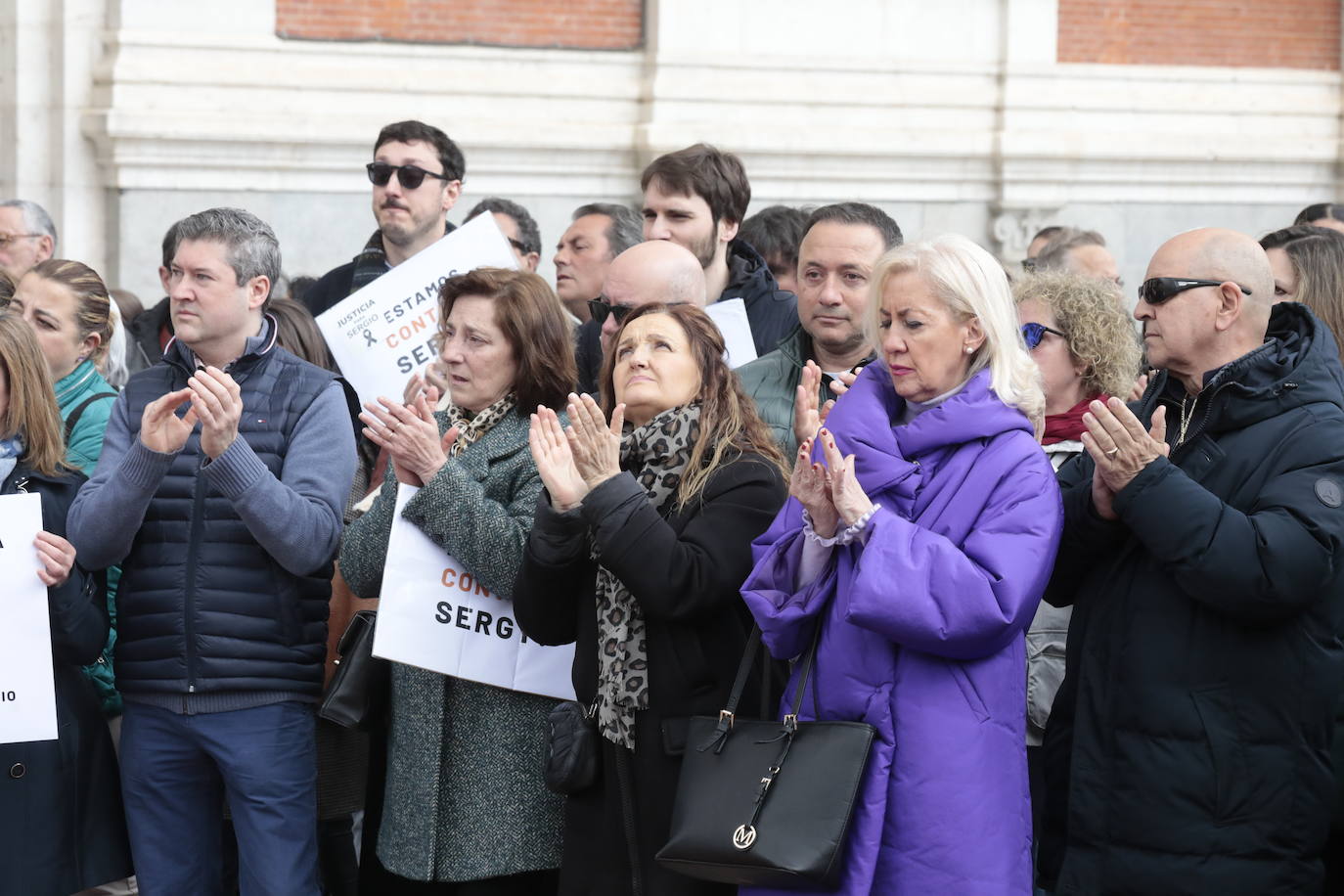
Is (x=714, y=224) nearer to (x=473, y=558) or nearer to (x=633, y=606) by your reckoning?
(x=473, y=558)

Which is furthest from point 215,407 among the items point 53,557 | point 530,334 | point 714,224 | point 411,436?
point 714,224

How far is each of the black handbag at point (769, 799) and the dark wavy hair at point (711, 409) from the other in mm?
579

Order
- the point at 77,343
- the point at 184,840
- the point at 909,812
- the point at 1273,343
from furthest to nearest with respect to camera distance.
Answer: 1. the point at 77,343
2. the point at 184,840
3. the point at 1273,343
4. the point at 909,812

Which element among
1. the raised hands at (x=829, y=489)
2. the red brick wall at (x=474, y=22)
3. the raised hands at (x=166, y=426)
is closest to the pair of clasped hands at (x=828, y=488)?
the raised hands at (x=829, y=489)

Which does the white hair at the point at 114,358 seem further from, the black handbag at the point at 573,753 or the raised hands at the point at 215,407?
the black handbag at the point at 573,753

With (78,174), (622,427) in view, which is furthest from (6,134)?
(622,427)

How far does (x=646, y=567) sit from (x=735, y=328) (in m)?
1.79

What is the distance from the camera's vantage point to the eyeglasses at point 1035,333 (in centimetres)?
471

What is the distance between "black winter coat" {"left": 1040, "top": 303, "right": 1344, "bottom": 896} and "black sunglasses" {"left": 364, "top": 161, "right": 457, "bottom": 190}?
342 cm

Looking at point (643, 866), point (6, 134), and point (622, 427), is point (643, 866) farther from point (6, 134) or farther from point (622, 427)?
point (6, 134)

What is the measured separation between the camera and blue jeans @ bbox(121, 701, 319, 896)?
176 inches

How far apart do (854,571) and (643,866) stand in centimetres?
91

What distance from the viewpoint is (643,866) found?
12.8 feet

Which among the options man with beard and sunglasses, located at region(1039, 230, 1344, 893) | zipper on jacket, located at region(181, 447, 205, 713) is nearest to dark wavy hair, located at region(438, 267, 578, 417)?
zipper on jacket, located at region(181, 447, 205, 713)
